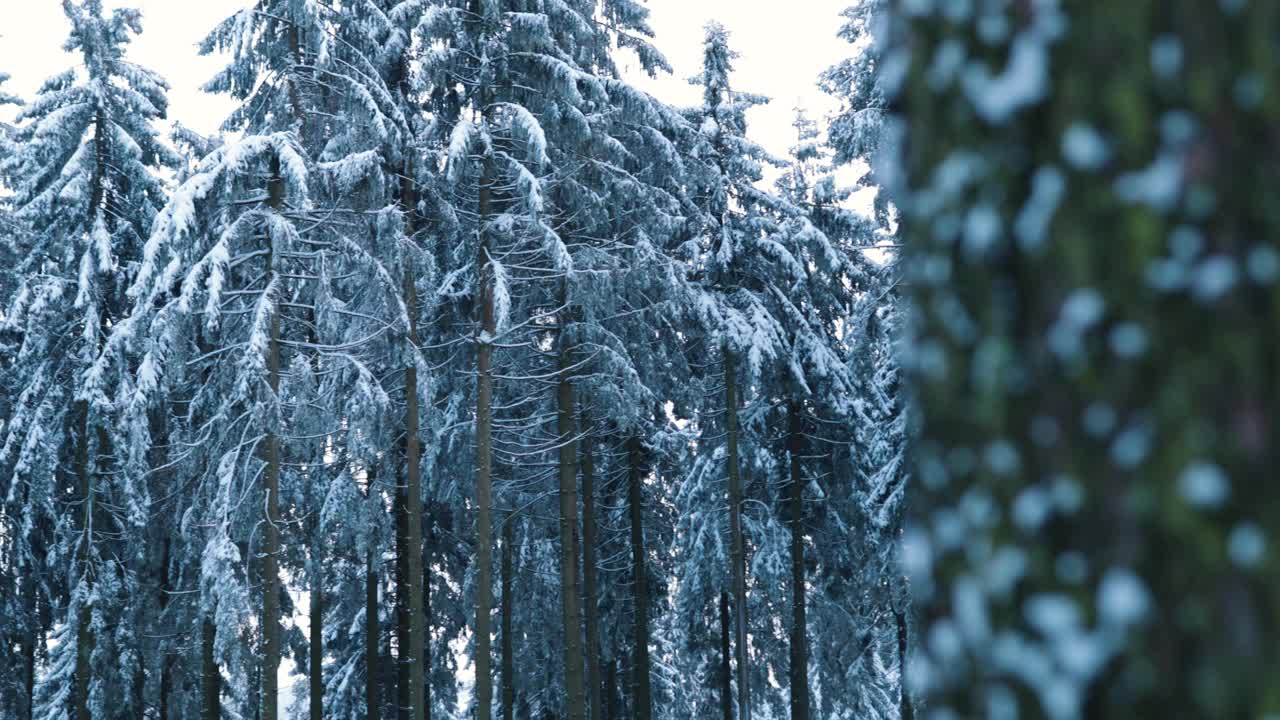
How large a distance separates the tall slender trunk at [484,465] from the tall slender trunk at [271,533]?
3.07 meters

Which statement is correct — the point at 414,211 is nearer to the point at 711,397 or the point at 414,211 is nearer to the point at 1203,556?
the point at 711,397

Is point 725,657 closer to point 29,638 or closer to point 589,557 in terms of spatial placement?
point 589,557

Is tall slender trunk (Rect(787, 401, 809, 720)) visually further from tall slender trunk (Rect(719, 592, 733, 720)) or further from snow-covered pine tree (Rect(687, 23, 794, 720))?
tall slender trunk (Rect(719, 592, 733, 720))

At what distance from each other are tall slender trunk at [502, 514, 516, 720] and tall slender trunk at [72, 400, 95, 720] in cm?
751

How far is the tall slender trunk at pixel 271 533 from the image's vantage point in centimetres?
1361

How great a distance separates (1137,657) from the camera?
1010mm

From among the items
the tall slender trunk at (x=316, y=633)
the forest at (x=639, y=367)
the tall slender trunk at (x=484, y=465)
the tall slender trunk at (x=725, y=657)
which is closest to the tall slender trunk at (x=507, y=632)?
the forest at (x=639, y=367)

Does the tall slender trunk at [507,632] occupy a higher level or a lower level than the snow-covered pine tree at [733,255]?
lower

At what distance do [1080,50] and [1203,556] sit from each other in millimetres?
469

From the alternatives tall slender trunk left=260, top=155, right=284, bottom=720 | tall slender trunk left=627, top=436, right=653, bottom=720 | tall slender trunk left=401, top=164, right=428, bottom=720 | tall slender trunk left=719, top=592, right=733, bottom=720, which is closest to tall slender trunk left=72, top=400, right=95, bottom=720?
tall slender trunk left=401, top=164, right=428, bottom=720

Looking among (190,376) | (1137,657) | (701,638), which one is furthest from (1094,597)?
(701,638)

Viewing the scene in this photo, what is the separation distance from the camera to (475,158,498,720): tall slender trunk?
16000 mm

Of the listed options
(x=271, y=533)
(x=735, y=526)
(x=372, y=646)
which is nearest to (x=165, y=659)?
(x=372, y=646)

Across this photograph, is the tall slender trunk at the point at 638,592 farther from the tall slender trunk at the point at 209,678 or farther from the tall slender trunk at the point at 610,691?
the tall slender trunk at the point at 209,678
